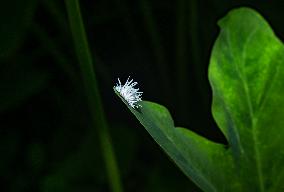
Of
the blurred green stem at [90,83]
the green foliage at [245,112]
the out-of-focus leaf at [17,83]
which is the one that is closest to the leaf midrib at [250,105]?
the green foliage at [245,112]

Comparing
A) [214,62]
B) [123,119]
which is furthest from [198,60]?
[214,62]

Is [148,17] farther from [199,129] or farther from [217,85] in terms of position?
[217,85]

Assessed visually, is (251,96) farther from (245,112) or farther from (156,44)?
(156,44)

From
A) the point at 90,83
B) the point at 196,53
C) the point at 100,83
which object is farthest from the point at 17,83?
the point at 90,83

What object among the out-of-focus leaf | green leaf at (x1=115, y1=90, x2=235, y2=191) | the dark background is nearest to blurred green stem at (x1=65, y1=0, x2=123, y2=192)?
green leaf at (x1=115, y1=90, x2=235, y2=191)

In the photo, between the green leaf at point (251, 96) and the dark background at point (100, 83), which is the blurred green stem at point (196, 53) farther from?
the green leaf at point (251, 96)

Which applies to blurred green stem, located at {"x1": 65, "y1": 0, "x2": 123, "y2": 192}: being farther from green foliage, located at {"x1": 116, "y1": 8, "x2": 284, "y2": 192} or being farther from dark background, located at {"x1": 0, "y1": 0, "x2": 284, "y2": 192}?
dark background, located at {"x1": 0, "y1": 0, "x2": 284, "y2": 192}
